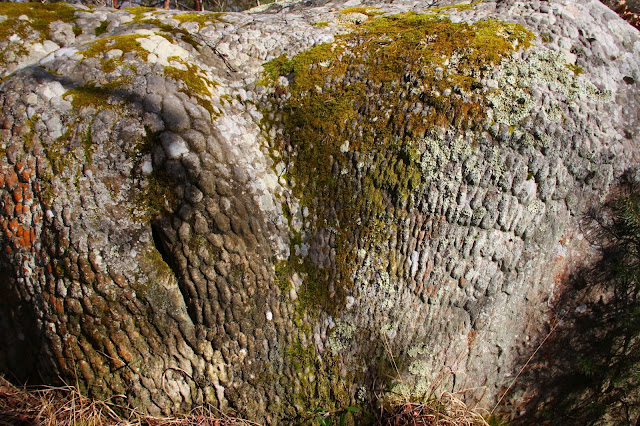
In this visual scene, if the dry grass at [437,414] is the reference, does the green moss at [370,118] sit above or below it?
above

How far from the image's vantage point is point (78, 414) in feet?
7.07

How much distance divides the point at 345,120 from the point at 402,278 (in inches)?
37.2

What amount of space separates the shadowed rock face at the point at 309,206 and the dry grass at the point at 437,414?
9cm

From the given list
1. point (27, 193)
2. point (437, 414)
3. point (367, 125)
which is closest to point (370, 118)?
point (367, 125)

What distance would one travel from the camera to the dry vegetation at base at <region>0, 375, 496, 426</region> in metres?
2.16

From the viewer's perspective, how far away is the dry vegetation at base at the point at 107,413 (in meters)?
2.16

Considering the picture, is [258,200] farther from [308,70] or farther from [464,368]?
[464,368]

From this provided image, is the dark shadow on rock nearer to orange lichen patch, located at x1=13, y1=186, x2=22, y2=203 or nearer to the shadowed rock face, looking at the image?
the shadowed rock face

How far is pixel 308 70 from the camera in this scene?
2396 millimetres

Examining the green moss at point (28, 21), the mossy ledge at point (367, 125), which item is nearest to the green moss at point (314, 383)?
the mossy ledge at point (367, 125)

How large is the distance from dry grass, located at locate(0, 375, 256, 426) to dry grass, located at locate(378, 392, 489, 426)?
0.83 m

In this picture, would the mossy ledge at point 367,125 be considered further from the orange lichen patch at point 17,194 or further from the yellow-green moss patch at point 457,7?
the orange lichen patch at point 17,194

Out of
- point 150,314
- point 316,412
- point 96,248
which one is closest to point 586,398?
point 316,412

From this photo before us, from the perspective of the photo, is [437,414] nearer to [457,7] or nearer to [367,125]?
[367,125]
